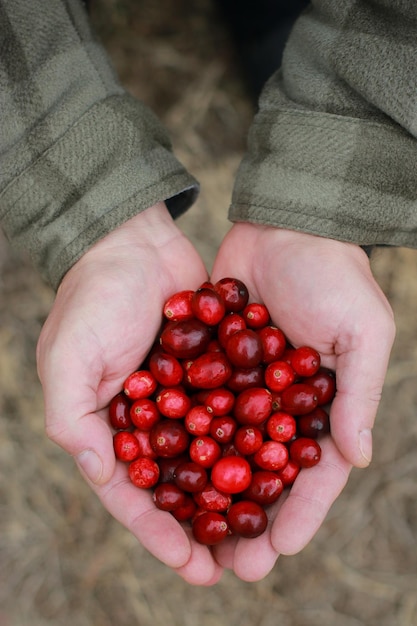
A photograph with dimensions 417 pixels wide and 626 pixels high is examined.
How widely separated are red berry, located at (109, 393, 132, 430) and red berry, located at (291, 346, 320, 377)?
2.82 feet

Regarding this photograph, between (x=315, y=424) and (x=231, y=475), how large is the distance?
0.47 meters

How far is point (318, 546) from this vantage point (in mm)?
4789

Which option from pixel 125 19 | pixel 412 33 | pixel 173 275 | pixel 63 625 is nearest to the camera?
pixel 412 33

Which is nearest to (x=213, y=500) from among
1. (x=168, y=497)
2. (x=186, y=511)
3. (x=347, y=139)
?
(x=186, y=511)

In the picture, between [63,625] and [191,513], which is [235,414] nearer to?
[191,513]

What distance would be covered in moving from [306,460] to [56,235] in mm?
1614

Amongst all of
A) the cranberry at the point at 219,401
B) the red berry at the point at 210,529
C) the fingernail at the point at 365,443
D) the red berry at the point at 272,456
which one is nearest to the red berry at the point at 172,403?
the cranberry at the point at 219,401

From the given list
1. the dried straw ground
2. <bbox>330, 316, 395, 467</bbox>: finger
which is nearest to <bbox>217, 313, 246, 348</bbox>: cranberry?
<bbox>330, 316, 395, 467</bbox>: finger

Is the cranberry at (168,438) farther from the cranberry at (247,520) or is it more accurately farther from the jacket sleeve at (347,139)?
the jacket sleeve at (347,139)

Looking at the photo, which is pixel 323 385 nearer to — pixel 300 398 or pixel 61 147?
pixel 300 398

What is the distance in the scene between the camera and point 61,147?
11.1 ft

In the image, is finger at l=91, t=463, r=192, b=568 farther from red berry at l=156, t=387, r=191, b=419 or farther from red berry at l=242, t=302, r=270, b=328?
red berry at l=242, t=302, r=270, b=328

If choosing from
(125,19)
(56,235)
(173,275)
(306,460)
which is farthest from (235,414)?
Result: (125,19)

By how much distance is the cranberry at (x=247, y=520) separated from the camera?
3.07 meters
